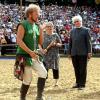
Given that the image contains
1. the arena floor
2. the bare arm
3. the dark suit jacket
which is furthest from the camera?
the dark suit jacket

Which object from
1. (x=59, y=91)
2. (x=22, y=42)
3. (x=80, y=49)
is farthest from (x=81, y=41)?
(x=22, y=42)

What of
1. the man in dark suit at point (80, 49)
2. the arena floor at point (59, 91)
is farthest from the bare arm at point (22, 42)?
the man in dark suit at point (80, 49)

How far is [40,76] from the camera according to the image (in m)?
8.45

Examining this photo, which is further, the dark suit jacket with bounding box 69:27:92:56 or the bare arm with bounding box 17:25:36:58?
the dark suit jacket with bounding box 69:27:92:56

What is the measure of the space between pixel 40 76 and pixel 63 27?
23.3 m

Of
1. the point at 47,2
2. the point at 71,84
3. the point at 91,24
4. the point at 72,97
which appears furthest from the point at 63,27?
the point at 72,97

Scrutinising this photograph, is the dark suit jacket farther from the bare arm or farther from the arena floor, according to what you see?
the bare arm

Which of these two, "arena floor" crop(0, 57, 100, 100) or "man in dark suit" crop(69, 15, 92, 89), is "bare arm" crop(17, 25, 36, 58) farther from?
"man in dark suit" crop(69, 15, 92, 89)

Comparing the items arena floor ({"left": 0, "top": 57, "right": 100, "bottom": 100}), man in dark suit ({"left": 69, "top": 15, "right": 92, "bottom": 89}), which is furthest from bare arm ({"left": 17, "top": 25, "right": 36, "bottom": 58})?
man in dark suit ({"left": 69, "top": 15, "right": 92, "bottom": 89})

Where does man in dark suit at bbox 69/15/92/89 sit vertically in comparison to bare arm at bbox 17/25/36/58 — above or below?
below

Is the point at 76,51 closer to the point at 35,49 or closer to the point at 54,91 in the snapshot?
the point at 54,91

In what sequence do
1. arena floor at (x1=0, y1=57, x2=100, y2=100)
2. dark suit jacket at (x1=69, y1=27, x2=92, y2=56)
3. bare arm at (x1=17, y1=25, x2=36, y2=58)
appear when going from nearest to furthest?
1. bare arm at (x1=17, y1=25, x2=36, y2=58)
2. arena floor at (x1=0, y1=57, x2=100, y2=100)
3. dark suit jacket at (x1=69, y1=27, x2=92, y2=56)

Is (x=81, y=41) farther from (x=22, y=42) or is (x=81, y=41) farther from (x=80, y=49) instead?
(x=22, y=42)

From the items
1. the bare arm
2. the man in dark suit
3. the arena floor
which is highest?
the bare arm
